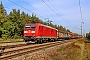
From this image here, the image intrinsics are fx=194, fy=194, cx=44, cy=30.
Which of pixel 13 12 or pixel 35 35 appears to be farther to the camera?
pixel 13 12

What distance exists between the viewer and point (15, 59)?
12.5 meters

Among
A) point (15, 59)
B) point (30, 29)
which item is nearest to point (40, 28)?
point (30, 29)

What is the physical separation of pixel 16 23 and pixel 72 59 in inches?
2522

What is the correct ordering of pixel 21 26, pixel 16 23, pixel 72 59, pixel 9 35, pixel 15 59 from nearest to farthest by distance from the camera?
pixel 72 59 < pixel 15 59 < pixel 9 35 < pixel 16 23 < pixel 21 26

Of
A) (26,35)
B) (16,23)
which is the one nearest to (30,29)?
(26,35)

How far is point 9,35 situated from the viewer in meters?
67.0

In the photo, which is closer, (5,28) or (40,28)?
(40,28)

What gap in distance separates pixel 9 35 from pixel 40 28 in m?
38.9

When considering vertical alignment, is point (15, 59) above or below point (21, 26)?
below

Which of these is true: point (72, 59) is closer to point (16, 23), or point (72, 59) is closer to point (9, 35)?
point (9, 35)

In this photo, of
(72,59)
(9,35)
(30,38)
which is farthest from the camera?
(9,35)

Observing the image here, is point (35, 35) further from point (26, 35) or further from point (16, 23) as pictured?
point (16, 23)

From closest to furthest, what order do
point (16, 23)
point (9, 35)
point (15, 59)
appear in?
point (15, 59)
point (9, 35)
point (16, 23)

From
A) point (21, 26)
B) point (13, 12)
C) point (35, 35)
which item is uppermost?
point (13, 12)
